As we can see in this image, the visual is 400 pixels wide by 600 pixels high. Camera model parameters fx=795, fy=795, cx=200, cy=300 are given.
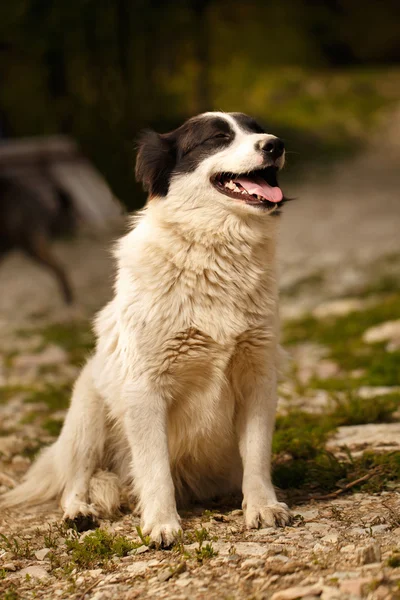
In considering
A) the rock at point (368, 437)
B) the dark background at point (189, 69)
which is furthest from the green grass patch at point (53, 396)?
the dark background at point (189, 69)

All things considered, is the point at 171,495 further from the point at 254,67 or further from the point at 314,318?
the point at 254,67

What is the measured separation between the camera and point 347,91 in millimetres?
16656

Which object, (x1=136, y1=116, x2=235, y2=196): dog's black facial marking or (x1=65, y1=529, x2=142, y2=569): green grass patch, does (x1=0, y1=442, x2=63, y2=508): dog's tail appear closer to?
(x1=65, y1=529, x2=142, y2=569): green grass patch

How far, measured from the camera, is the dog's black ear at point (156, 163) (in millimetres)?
3545

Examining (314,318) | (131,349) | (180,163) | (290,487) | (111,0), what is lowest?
(314,318)

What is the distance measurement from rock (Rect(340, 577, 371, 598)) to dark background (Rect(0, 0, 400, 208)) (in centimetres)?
657

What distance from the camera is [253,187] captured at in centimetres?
339

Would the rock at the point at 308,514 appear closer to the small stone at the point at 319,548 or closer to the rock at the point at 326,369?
the small stone at the point at 319,548

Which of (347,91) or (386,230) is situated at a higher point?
(347,91)

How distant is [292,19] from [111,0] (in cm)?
963

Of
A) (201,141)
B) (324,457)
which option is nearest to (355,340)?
(324,457)

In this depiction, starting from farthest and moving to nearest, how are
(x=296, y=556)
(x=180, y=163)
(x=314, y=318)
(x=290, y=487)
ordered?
(x=314, y=318) < (x=290, y=487) < (x=180, y=163) < (x=296, y=556)

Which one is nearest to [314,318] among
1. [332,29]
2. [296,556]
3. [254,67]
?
[296,556]

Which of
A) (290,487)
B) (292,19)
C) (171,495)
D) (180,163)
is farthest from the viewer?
(292,19)
